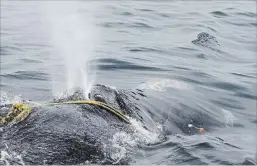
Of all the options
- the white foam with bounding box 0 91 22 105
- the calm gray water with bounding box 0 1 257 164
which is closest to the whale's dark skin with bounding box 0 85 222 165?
the calm gray water with bounding box 0 1 257 164

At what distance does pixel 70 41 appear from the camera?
16781 mm

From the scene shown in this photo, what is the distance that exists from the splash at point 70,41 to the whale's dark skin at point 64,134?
1073mm

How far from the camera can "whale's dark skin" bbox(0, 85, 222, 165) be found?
6738 mm

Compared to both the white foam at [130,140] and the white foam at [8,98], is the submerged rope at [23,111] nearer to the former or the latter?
the white foam at [130,140]

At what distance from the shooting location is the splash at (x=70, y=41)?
11820 mm

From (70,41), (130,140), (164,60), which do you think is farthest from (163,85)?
(70,41)

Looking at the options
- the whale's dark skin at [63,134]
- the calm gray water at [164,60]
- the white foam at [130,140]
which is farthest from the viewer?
the calm gray water at [164,60]

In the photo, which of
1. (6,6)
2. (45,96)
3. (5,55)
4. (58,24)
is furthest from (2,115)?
(6,6)

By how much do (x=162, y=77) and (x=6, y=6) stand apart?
12589 mm

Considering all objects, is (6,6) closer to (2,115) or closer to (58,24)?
(58,24)

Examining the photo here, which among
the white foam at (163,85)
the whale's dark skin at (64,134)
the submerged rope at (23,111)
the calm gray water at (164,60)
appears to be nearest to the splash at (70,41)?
the calm gray water at (164,60)

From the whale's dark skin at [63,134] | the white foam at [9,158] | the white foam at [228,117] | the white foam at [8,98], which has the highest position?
the whale's dark skin at [63,134]

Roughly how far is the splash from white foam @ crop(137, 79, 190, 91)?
1280mm

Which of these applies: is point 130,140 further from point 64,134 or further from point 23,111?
point 23,111
